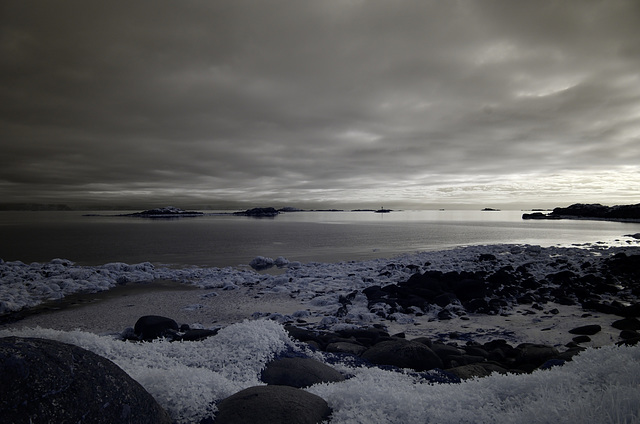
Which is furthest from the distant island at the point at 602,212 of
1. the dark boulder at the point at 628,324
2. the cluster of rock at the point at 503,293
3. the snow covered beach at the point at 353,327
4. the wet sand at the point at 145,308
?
the wet sand at the point at 145,308

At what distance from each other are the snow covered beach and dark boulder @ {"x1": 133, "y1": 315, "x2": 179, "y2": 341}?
0.93 meters

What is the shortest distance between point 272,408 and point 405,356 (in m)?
4.31

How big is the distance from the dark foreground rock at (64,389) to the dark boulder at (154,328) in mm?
6919

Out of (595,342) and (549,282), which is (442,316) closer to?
(595,342)

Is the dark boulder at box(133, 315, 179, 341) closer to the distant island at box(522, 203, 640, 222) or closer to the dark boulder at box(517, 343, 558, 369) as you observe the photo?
the dark boulder at box(517, 343, 558, 369)

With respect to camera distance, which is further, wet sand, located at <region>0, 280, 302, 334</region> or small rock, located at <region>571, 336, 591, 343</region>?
wet sand, located at <region>0, 280, 302, 334</region>

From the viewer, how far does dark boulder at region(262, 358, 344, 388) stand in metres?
5.33

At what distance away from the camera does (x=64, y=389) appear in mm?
2762

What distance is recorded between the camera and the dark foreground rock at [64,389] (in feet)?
8.36

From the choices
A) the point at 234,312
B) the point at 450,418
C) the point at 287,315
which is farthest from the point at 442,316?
the point at 450,418

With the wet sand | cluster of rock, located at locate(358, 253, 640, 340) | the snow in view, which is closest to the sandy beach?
the wet sand

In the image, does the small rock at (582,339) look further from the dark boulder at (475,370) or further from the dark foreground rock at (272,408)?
the dark foreground rock at (272,408)

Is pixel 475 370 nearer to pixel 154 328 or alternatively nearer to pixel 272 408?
pixel 272 408

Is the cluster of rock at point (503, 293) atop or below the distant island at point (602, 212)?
below
